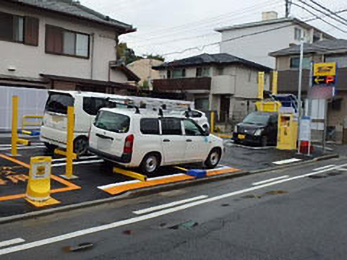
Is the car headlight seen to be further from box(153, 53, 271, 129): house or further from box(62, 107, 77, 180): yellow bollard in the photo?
box(153, 53, 271, 129): house

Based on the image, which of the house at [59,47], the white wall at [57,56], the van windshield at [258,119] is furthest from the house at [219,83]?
the van windshield at [258,119]

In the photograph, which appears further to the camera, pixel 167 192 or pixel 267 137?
pixel 267 137

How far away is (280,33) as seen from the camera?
45.2m

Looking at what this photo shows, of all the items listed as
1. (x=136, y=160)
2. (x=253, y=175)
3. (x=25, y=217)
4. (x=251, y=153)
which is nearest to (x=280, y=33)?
(x=251, y=153)

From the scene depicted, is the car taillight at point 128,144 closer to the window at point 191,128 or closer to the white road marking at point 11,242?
the window at point 191,128

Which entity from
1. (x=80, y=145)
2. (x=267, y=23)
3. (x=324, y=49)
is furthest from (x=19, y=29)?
(x=267, y=23)

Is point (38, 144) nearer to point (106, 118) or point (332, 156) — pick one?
point (106, 118)

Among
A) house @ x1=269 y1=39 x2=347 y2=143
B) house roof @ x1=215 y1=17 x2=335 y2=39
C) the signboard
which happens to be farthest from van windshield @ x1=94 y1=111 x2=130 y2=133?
house roof @ x1=215 y1=17 x2=335 y2=39

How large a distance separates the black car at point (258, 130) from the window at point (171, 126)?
891 cm

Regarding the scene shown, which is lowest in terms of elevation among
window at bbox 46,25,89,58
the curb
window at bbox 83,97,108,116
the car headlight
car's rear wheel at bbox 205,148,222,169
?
the curb

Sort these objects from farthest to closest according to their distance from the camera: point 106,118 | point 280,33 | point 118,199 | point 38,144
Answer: point 280,33 < point 38,144 < point 106,118 < point 118,199

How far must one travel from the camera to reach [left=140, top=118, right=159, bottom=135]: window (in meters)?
9.64

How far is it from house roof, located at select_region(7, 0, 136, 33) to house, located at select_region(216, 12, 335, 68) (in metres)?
24.1

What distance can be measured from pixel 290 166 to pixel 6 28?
48.6 ft
